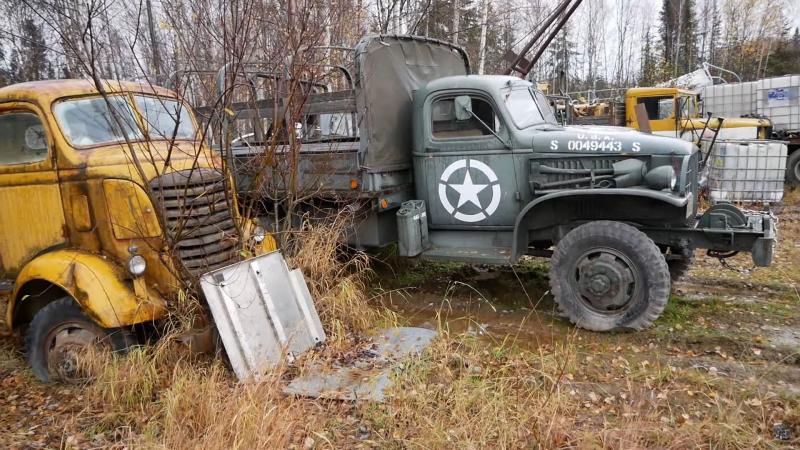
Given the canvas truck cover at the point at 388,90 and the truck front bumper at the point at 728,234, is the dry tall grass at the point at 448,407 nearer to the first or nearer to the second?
the truck front bumper at the point at 728,234

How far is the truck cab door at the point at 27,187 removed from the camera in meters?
3.96

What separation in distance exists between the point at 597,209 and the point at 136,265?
378 centimetres

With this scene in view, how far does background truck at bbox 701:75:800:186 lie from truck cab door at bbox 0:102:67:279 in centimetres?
1324

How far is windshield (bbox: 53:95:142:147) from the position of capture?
396cm

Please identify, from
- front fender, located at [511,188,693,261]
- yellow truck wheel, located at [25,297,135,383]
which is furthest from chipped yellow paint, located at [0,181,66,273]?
front fender, located at [511,188,693,261]

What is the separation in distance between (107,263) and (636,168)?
4203 millimetres

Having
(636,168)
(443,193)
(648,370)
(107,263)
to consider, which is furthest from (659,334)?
(107,263)

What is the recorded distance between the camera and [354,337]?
429cm

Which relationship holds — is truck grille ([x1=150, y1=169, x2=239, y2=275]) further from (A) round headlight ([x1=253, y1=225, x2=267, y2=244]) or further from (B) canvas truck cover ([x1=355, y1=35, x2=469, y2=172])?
(B) canvas truck cover ([x1=355, y1=35, x2=469, y2=172])

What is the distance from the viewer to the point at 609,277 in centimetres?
450

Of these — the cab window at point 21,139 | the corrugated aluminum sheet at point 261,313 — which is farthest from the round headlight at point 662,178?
the cab window at point 21,139

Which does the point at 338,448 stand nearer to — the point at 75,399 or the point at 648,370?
the point at 75,399

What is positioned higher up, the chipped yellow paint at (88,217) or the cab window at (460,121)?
the cab window at (460,121)

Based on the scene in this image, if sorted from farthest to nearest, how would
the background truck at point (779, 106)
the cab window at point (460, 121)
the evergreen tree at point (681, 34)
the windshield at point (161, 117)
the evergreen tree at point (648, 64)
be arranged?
the evergreen tree at point (681, 34)
the evergreen tree at point (648, 64)
the background truck at point (779, 106)
the cab window at point (460, 121)
the windshield at point (161, 117)
